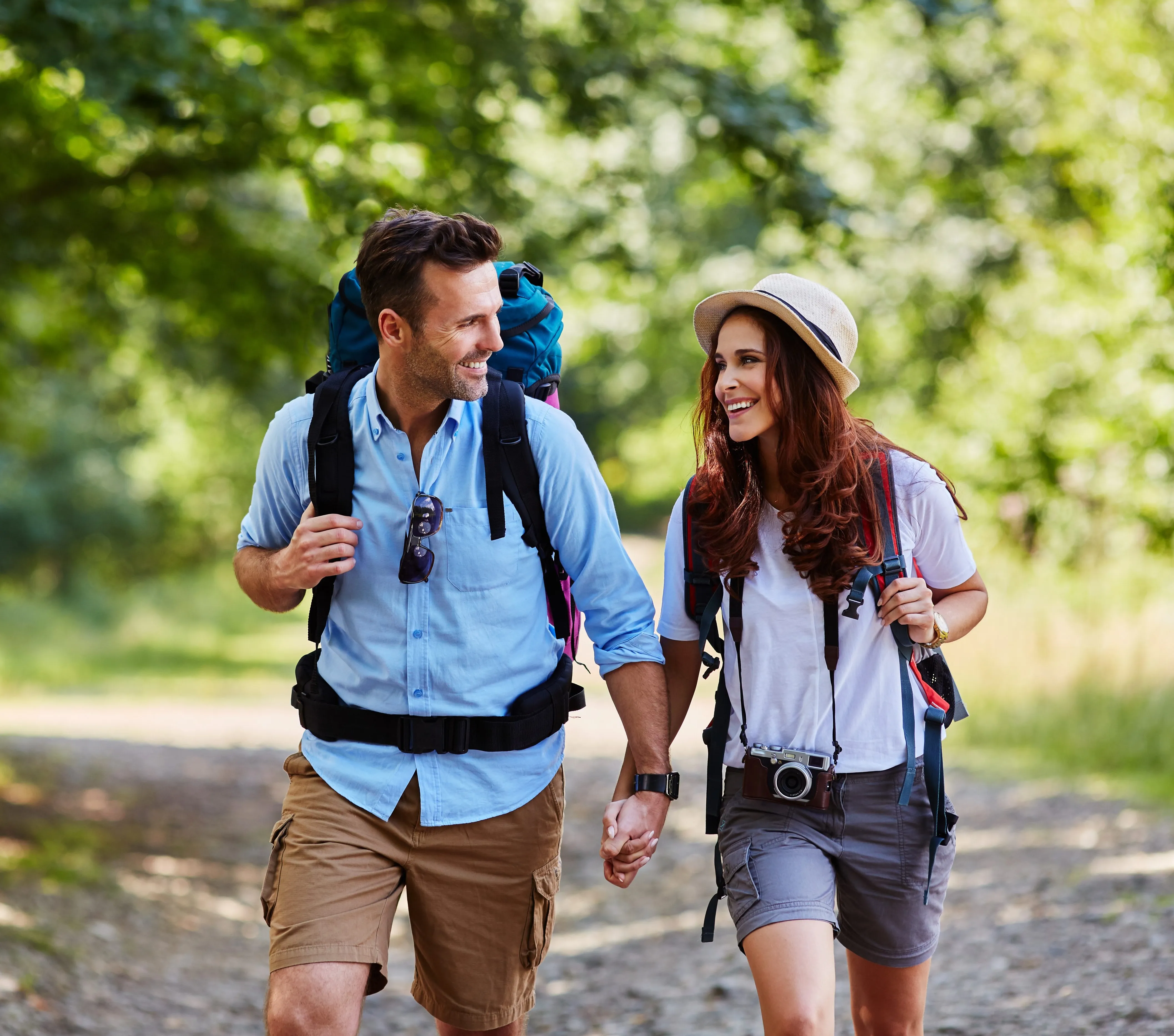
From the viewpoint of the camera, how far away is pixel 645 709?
332 centimetres

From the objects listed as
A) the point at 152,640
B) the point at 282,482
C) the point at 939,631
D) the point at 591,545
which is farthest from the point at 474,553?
the point at 152,640

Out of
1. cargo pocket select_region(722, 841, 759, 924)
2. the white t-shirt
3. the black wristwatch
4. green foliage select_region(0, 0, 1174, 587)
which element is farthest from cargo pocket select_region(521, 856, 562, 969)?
green foliage select_region(0, 0, 1174, 587)

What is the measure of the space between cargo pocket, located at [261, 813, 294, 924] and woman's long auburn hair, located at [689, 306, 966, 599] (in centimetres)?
111

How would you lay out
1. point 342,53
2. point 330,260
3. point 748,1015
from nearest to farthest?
1. point 748,1015
2. point 330,260
3. point 342,53

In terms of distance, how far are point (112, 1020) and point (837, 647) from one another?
3641 mm

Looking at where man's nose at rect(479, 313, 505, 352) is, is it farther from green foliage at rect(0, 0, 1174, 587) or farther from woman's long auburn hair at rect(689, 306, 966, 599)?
green foliage at rect(0, 0, 1174, 587)

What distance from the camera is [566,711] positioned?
131 inches

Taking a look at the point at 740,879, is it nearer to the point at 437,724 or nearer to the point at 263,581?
the point at 437,724

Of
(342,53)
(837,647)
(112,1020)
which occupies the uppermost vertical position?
(342,53)

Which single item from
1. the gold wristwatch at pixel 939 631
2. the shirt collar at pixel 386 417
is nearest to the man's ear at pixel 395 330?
the shirt collar at pixel 386 417

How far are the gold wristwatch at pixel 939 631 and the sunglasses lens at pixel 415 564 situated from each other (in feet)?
3.67

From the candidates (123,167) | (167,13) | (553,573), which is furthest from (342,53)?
(553,573)

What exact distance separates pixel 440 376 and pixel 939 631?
4.10 feet

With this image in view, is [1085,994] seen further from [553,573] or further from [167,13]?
[167,13]
